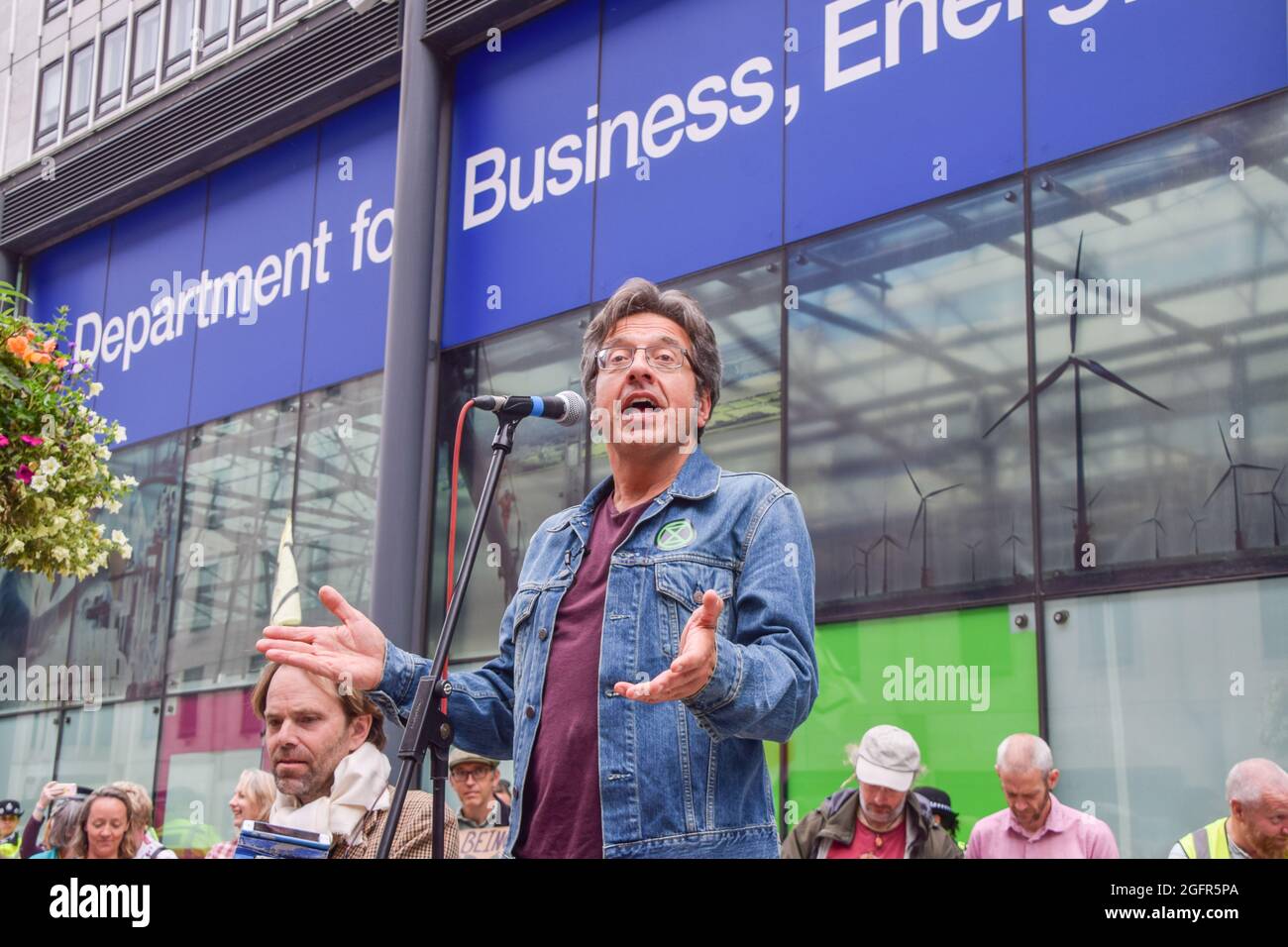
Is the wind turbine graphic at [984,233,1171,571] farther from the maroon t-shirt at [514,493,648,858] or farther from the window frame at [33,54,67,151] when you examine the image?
the window frame at [33,54,67,151]

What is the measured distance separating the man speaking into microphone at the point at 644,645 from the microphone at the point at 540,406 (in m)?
0.26

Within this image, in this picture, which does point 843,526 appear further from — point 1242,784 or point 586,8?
point 586,8

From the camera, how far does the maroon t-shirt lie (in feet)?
6.25

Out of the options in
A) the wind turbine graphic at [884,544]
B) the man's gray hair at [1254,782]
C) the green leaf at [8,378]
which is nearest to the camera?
the man's gray hair at [1254,782]

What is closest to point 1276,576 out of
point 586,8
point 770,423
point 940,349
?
point 940,349

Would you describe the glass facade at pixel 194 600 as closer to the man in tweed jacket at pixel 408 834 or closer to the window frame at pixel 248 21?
the window frame at pixel 248 21

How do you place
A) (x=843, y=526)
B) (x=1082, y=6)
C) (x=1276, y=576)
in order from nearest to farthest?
(x=1276, y=576)
(x=1082, y=6)
(x=843, y=526)

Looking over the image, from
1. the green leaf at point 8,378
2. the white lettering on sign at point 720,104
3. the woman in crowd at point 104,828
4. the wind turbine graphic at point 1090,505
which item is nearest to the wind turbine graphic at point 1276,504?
the wind turbine graphic at point 1090,505

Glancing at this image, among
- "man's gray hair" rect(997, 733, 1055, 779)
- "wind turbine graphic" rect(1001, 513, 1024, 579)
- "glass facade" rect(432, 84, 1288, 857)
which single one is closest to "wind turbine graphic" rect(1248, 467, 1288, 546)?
"glass facade" rect(432, 84, 1288, 857)

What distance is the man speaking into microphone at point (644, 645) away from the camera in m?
1.87

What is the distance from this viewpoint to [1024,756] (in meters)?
5.08

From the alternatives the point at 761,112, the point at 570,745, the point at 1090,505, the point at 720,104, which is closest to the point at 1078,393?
the point at 1090,505

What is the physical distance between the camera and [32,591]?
10.5 metres

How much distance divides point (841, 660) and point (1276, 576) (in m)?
1.89
